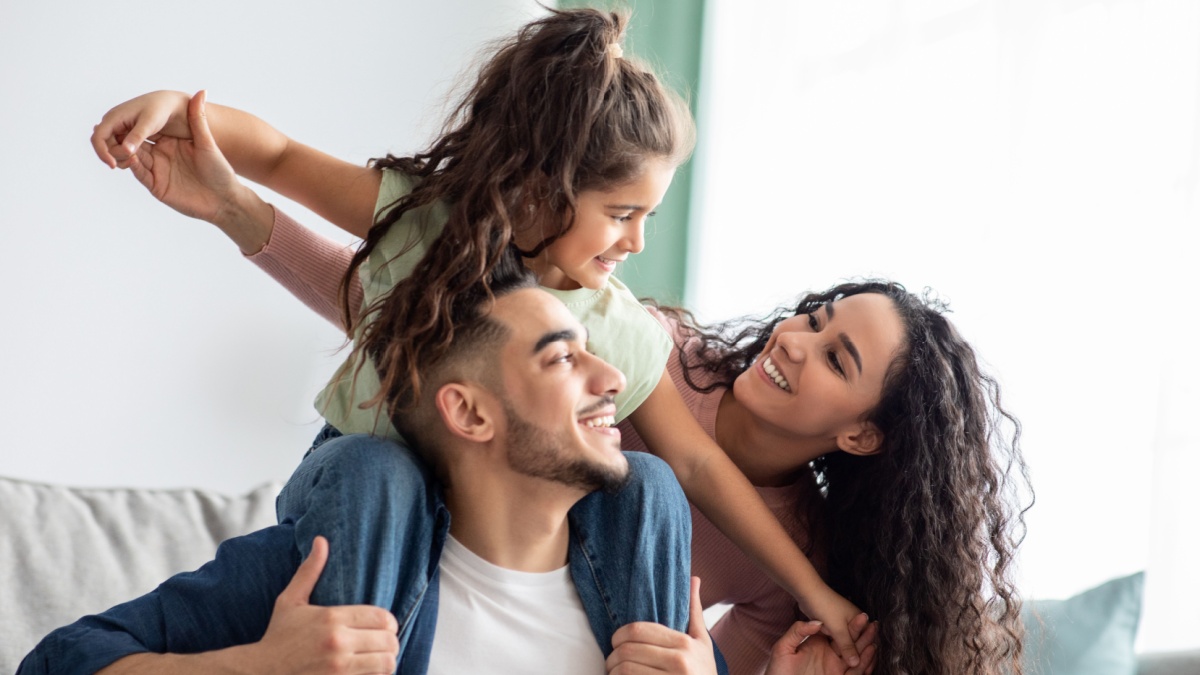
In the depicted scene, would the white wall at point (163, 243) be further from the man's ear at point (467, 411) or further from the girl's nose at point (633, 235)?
the man's ear at point (467, 411)

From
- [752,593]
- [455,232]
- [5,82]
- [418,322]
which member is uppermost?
[5,82]

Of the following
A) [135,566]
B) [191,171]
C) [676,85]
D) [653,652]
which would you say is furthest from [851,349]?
[676,85]

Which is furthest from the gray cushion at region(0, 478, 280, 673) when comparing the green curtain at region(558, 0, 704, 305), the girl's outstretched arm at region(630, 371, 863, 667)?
the green curtain at region(558, 0, 704, 305)

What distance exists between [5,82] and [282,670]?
182cm

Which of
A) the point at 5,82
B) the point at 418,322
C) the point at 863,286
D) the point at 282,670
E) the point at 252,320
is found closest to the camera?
the point at 282,670

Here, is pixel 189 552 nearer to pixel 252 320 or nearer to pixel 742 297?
pixel 252 320

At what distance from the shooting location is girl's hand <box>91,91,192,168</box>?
1506 millimetres

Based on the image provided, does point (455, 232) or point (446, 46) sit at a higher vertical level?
point (446, 46)

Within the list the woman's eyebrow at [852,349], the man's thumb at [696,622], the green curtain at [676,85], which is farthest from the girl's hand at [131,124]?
the green curtain at [676,85]

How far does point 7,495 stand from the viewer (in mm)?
1892

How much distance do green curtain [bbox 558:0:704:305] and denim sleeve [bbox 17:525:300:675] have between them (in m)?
2.03

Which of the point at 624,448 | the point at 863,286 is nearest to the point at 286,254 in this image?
the point at 624,448

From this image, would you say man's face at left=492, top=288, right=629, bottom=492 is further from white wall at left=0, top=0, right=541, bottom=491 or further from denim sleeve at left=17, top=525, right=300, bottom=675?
white wall at left=0, top=0, right=541, bottom=491

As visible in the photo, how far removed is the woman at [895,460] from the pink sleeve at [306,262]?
1.82 feet
